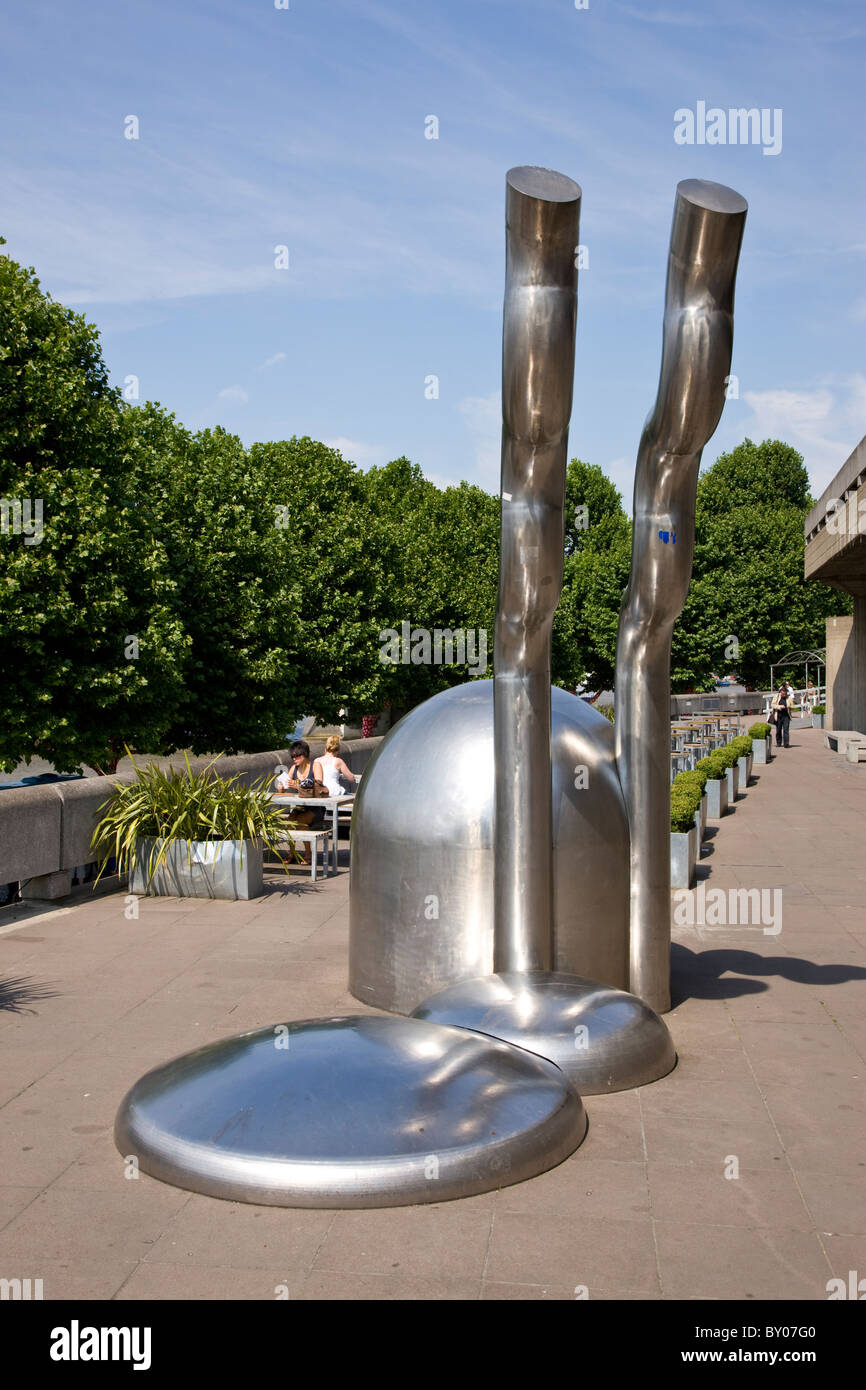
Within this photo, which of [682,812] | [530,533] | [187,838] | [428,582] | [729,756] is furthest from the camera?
[428,582]

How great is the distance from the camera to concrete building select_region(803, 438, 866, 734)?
27.4 m

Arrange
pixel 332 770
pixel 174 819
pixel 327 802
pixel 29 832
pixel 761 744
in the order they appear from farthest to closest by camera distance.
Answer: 1. pixel 761 744
2. pixel 332 770
3. pixel 327 802
4. pixel 174 819
5. pixel 29 832

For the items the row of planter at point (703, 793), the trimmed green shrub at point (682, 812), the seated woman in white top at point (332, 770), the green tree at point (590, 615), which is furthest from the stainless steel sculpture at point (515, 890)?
the green tree at point (590, 615)

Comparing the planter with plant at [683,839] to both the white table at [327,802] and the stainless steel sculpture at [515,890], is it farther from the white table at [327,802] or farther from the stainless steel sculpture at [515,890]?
the stainless steel sculpture at [515,890]

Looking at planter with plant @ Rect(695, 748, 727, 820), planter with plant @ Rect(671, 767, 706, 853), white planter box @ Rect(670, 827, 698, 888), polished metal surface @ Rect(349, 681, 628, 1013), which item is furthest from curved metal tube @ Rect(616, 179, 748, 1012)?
planter with plant @ Rect(695, 748, 727, 820)

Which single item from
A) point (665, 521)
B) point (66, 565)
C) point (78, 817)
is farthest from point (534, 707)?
point (66, 565)

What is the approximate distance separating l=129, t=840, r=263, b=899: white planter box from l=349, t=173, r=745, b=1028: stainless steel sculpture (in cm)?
384

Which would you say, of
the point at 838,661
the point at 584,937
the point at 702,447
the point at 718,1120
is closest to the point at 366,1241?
the point at 718,1120

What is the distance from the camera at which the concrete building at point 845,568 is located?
27391 mm

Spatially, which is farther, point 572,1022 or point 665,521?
point 665,521

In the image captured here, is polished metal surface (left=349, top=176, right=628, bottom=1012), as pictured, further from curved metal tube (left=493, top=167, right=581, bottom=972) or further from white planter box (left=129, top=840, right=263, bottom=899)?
white planter box (left=129, top=840, right=263, bottom=899)

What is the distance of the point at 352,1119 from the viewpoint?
201 inches

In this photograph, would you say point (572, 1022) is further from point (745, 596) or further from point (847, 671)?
point (745, 596)

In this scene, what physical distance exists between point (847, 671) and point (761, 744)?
11256 millimetres
